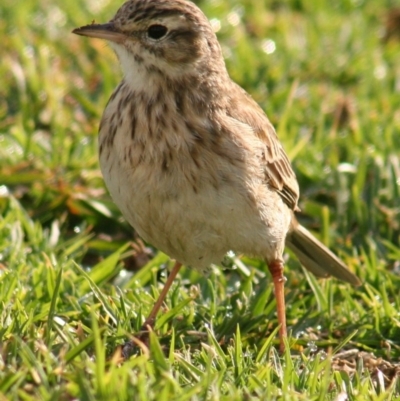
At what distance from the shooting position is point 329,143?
7.57 meters

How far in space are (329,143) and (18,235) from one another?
270cm

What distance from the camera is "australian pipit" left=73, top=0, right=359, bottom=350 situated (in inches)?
200

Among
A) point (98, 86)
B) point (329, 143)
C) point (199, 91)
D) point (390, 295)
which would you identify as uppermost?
point (199, 91)

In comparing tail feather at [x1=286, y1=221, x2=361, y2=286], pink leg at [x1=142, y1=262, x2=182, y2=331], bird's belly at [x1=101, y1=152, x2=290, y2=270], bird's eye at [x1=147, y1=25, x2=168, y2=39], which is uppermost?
bird's eye at [x1=147, y1=25, x2=168, y2=39]

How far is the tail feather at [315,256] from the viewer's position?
607 centimetres

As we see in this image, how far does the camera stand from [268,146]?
5.63 metres

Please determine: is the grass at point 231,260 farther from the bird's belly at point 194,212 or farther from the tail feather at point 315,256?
the bird's belly at point 194,212

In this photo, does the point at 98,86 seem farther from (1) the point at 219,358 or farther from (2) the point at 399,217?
(1) the point at 219,358

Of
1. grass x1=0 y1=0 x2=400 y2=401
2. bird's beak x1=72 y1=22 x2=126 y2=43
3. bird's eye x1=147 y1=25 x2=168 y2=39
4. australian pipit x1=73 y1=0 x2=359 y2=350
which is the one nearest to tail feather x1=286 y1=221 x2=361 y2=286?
grass x1=0 y1=0 x2=400 y2=401

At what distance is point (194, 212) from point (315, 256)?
1374 mm

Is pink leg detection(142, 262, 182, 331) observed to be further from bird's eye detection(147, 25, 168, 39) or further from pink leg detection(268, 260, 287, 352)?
bird's eye detection(147, 25, 168, 39)

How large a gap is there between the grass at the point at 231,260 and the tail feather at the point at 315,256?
0.08 m

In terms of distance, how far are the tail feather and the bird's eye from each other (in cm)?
162

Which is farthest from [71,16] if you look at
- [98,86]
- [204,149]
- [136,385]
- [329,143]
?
[136,385]
